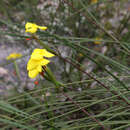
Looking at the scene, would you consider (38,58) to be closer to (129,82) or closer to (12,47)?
(129,82)

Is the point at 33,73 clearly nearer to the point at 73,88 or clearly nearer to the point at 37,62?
the point at 37,62

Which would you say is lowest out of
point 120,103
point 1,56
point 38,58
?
point 120,103

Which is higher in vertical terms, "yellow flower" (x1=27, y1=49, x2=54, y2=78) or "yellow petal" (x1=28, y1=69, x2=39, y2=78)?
"yellow flower" (x1=27, y1=49, x2=54, y2=78)

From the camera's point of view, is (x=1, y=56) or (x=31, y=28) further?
(x=1, y=56)

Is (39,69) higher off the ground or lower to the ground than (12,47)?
lower

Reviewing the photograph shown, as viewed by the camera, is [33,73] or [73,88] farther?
[73,88]

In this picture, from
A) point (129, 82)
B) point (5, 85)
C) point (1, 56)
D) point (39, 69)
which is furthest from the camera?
point (1, 56)

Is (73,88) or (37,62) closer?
(37,62)

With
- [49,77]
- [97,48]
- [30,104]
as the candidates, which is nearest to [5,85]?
[30,104]

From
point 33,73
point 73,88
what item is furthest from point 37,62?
point 73,88

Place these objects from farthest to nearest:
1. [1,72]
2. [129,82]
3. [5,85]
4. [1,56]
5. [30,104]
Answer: [1,56]
[1,72]
[5,85]
[30,104]
[129,82]

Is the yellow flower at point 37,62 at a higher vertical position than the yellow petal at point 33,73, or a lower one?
higher
